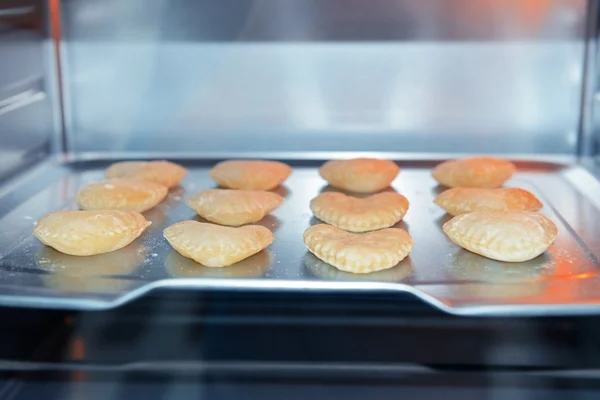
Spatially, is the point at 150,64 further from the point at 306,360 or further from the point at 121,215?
the point at 306,360

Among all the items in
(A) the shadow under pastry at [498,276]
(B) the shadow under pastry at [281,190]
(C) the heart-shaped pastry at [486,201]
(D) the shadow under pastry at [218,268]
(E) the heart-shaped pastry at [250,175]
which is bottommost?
(A) the shadow under pastry at [498,276]

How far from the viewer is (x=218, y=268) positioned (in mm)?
1062

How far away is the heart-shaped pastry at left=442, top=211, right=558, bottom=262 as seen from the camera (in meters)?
1.07

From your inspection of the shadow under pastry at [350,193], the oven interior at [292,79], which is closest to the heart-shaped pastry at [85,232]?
the oven interior at [292,79]

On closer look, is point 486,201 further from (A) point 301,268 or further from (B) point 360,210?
(A) point 301,268

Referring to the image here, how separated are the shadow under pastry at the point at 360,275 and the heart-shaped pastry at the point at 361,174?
1.14ft

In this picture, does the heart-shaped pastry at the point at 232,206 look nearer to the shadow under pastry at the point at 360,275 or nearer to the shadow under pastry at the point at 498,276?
the shadow under pastry at the point at 360,275

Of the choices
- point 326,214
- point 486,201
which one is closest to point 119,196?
point 326,214

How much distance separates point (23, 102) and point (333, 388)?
3.12 feet

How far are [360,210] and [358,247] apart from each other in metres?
0.21

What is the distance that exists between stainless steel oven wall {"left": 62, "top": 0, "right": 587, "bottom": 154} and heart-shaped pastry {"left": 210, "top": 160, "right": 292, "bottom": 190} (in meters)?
0.22

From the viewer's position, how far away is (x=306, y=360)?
105 cm

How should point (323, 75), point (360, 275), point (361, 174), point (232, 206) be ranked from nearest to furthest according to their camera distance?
point (360, 275)
point (232, 206)
point (361, 174)
point (323, 75)

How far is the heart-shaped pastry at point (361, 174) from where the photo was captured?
4.63ft
